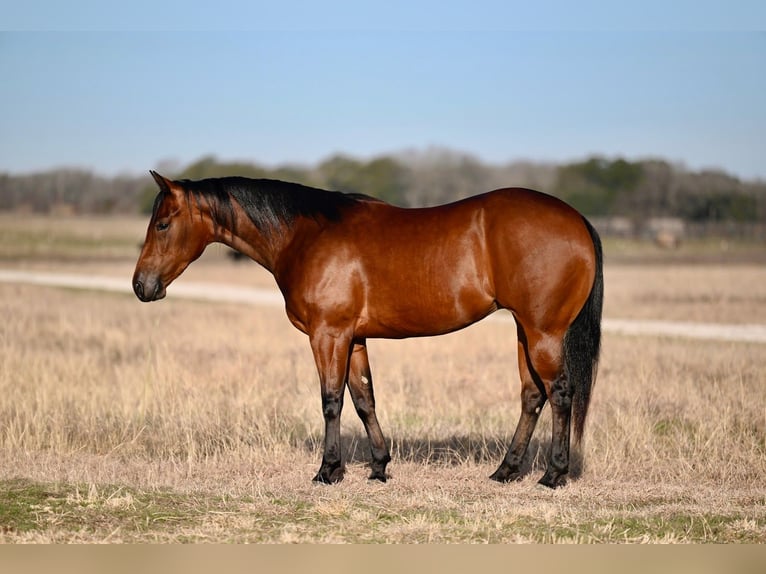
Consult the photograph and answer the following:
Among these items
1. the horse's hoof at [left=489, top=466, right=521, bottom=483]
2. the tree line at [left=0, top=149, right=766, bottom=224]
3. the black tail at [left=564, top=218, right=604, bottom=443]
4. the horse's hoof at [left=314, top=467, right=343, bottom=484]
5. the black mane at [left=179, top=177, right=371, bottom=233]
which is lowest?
the horse's hoof at [left=314, top=467, right=343, bottom=484]

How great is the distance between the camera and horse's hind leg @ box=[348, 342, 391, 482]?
7820 mm

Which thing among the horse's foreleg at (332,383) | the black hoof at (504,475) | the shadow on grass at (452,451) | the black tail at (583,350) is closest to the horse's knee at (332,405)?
the horse's foreleg at (332,383)

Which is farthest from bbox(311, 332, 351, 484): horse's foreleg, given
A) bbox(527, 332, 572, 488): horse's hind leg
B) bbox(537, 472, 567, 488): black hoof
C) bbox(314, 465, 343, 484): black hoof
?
bbox(537, 472, 567, 488): black hoof

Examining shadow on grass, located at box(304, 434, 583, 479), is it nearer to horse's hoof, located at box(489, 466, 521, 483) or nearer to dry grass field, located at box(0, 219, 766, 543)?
dry grass field, located at box(0, 219, 766, 543)

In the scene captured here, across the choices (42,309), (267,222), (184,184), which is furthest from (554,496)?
(42,309)

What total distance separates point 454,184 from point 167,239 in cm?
10269

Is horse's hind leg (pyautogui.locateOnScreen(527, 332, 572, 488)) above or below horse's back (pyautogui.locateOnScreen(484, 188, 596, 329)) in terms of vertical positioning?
below

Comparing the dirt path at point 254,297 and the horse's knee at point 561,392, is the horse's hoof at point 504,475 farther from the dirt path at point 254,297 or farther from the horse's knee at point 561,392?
the dirt path at point 254,297

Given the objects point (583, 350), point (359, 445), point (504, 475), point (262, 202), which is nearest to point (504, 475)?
point (504, 475)

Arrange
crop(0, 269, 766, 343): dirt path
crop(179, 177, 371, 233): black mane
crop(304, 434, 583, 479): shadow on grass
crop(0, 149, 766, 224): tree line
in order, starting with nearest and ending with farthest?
crop(179, 177, 371, 233): black mane, crop(304, 434, 583, 479): shadow on grass, crop(0, 269, 766, 343): dirt path, crop(0, 149, 766, 224): tree line

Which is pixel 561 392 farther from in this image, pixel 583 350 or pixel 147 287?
pixel 147 287

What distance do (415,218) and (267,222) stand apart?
1.26 m

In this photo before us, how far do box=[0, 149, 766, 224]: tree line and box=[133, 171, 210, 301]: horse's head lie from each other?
52640 millimetres

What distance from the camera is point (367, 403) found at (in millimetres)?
7922
